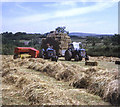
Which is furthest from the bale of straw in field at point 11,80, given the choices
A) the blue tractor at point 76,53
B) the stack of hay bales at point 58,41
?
the stack of hay bales at point 58,41

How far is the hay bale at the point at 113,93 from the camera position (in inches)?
180

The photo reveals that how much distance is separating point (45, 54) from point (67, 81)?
9531mm

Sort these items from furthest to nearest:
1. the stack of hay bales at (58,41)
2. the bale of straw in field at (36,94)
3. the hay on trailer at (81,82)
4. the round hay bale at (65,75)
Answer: the stack of hay bales at (58,41), the round hay bale at (65,75), the hay on trailer at (81,82), the bale of straw in field at (36,94)

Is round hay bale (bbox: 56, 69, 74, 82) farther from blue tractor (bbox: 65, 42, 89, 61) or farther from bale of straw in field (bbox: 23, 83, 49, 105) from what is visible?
blue tractor (bbox: 65, 42, 89, 61)

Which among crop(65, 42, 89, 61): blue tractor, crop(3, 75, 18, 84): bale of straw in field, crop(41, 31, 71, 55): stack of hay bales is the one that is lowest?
crop(3, 75, 18, 84): bale of straw in field

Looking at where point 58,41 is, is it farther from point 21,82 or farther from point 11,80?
point 21,82

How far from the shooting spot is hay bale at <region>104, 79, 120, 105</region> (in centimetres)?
458

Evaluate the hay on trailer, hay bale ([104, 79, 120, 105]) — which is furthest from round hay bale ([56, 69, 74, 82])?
hay bale ([104, 79, 120, 105])

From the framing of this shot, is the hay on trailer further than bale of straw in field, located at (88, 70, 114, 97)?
Yes

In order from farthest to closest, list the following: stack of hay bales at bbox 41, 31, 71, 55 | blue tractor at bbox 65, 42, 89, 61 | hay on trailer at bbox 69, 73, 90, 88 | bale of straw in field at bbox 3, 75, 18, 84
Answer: stack of hay bales at bbox 41, 31, 71, 55 → blue tractor at bbox 65, 42, 89, 61 → bale of straw in field at bbox 3, 75, 18, 84 → hay on trailer at bbox 69, 73, 90, 88

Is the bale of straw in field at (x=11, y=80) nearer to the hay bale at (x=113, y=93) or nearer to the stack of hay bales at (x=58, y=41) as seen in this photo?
the hay bale at (x=113, y=93)

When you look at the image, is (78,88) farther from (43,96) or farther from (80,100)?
(43,96)

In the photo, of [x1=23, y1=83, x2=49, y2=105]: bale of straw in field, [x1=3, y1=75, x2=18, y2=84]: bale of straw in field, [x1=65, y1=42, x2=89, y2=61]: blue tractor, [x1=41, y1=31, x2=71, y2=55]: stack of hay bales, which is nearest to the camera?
[x1=23, y1=83, x2=49, y2=105]: bale of straw in field

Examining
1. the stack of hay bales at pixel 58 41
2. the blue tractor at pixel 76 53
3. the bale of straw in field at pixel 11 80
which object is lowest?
the bale of straw in field at pixel 11 80
